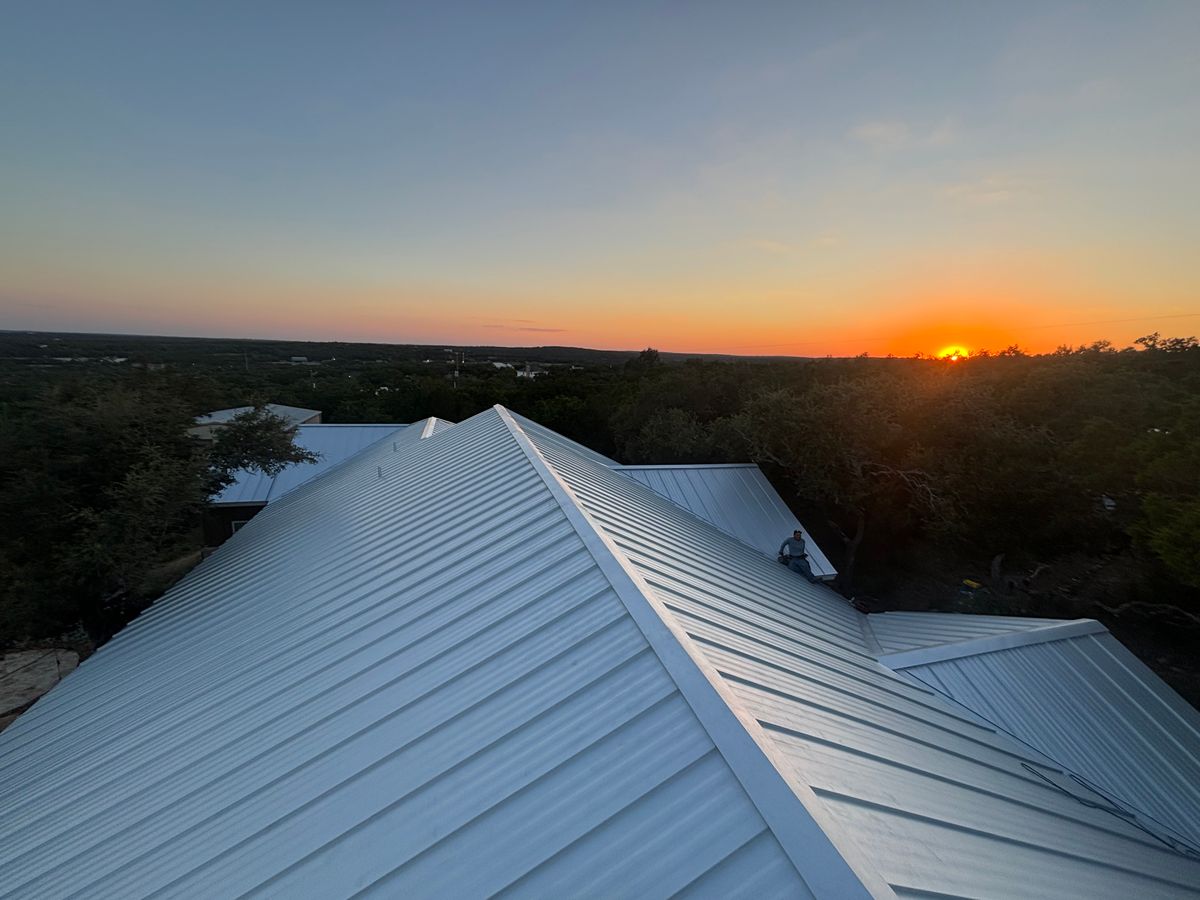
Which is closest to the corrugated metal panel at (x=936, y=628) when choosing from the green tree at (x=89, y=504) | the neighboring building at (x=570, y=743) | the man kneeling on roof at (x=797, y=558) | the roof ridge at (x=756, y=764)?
the neighboring building at (x=570, y=743)

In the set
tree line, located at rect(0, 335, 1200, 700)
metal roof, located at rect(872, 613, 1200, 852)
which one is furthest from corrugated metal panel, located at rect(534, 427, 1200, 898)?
tree line, located at rect(0, 335, 1200, 700)

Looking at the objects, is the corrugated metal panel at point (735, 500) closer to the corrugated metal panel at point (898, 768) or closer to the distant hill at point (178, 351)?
the corrugated metal panel at point (898, 768)

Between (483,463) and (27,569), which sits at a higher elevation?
(483,463)

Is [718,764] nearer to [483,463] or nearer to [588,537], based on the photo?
[588,537]

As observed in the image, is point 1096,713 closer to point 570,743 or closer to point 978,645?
point 978,645

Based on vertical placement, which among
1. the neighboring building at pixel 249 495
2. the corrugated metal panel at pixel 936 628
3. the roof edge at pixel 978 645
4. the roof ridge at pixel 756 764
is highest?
the roof ridge at pixel 756 764

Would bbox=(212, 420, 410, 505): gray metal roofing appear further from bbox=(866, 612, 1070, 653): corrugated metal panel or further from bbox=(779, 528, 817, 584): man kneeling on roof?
bbox=(866, 612, 1070, 653): corrugated metal panel

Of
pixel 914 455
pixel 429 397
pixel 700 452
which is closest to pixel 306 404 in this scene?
pixel 429 397
